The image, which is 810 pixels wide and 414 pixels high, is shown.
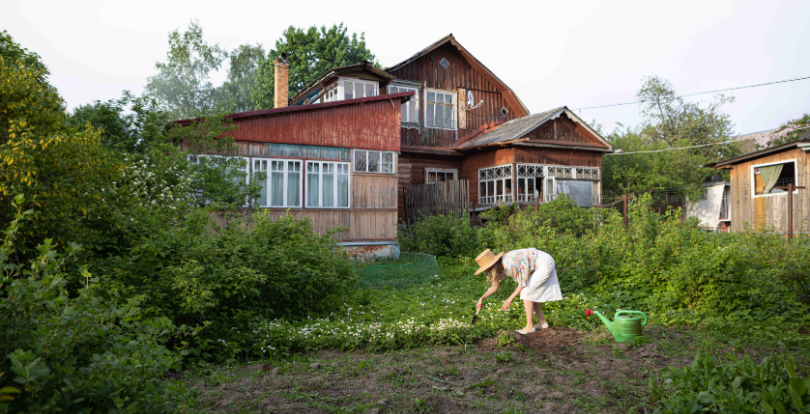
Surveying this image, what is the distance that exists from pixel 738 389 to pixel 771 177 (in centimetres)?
1705

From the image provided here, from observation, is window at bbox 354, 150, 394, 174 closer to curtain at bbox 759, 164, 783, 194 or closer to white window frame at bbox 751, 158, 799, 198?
white window frame at bbox 751, 158, 799, 198

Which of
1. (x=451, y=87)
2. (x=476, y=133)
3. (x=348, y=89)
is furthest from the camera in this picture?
(x=451, y=87)

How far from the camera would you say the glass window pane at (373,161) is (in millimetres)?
14766

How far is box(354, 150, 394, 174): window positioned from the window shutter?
24.7 ft

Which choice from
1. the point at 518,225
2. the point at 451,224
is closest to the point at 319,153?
the point at 451,224

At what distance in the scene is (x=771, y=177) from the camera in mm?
16688

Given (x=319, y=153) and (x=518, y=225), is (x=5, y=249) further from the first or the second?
(x=319, y=153)

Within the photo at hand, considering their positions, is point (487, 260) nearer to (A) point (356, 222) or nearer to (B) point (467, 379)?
(B) point (467, 379)

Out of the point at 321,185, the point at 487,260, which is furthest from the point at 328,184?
the point at 487,260

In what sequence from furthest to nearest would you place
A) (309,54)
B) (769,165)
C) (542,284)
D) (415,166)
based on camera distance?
(309,54) → (415,166) → (769,165) → (542,284)

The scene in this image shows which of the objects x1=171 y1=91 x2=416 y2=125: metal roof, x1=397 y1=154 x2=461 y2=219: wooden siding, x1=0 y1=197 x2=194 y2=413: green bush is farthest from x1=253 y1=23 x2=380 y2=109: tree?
x1=0 y1=197 x2=194 y2=413: green bush

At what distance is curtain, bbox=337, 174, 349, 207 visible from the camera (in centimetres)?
1429

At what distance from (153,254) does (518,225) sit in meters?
8.24

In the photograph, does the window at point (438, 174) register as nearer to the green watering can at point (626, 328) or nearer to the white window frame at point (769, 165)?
the white window frame at point (769, 165)
